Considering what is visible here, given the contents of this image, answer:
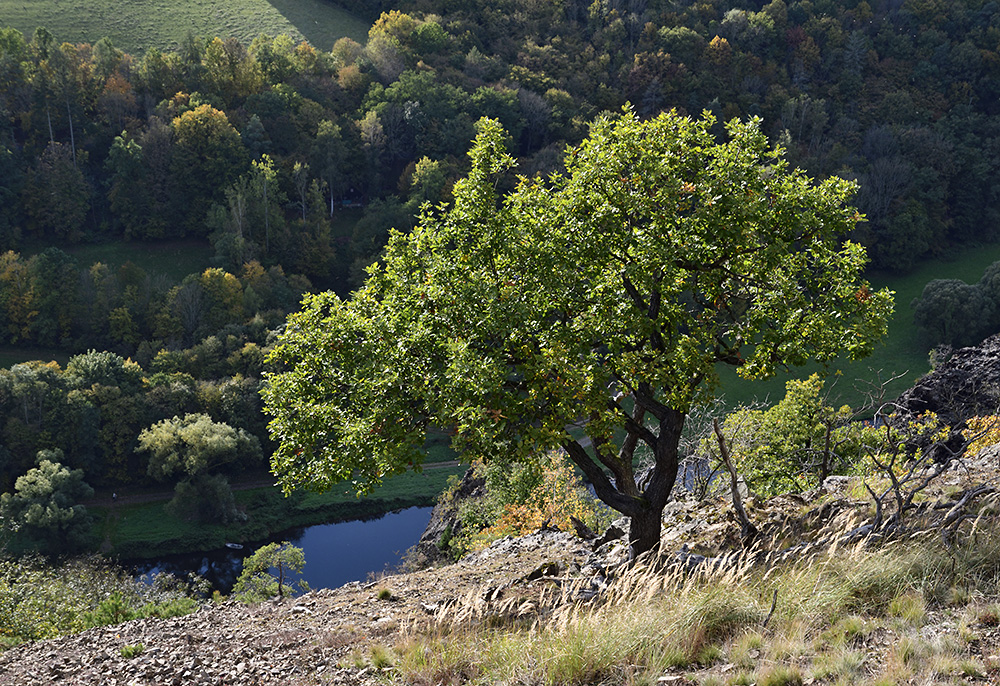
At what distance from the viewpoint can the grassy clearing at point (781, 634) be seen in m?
7.63

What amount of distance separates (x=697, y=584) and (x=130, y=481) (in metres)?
66.4

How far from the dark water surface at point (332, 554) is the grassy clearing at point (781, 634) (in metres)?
46.1

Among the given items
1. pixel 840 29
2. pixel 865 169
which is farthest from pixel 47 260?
pixel 840 29

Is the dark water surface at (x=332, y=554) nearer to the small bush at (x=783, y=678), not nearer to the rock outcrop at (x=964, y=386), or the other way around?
the rock outcrop at (x=964, y=386)

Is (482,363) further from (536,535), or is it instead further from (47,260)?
(47,260)

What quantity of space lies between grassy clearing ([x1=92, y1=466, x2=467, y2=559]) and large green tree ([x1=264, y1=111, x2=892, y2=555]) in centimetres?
4623

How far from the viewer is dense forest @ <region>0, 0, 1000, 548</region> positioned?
73000mm

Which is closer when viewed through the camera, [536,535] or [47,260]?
[536,535]

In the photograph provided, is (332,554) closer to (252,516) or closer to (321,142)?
(252,516)

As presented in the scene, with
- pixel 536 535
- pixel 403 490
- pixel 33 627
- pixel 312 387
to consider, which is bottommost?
pixel 403 490

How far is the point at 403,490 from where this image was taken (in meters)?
66.8

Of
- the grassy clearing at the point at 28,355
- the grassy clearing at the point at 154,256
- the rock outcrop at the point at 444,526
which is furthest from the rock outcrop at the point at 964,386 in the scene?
the grassy clearing at the point at 154,256

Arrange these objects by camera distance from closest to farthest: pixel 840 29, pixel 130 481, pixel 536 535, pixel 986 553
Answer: pixel 986 553 → pixel 536 535 → pixel 130 481 → pixel 840 29

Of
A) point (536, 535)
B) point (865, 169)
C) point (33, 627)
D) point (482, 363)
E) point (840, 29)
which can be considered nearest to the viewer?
point (482, 363)
